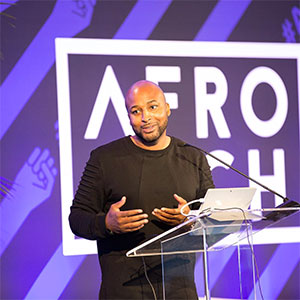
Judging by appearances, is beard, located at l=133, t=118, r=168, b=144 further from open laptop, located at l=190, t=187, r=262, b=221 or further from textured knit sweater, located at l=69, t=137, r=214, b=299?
open laptop, located at l=190, t=187, r=262, b=221

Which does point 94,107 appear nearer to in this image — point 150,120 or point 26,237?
point 26,237

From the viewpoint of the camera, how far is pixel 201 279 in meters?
2.16

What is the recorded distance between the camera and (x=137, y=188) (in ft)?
9.01

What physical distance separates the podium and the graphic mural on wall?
2.21 meters

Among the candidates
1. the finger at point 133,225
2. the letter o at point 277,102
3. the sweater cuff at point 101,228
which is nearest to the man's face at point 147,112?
the sweater cuff at point 101,228

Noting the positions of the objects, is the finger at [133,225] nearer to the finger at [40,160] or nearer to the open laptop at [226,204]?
the open laptop at [226,204]

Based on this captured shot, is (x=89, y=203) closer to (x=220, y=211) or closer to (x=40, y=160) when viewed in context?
(x=220, y=211)

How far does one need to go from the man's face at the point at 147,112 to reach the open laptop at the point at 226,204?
0.77m

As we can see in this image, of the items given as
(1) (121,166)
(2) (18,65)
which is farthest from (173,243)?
(2) (18,65)

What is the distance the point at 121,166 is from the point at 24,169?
1.63 meters

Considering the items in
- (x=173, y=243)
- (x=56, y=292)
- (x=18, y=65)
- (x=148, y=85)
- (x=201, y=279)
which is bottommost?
(x=56, y=292)

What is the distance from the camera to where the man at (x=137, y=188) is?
99.9 inches

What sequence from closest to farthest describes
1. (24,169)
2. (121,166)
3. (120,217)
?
(120,217) → (121,166) → (24,169)

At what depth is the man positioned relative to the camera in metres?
2.54
